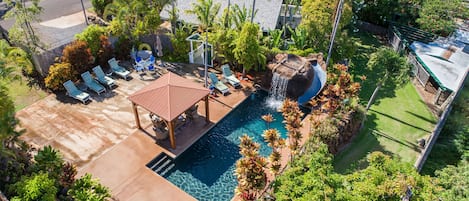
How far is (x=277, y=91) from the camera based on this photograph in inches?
845

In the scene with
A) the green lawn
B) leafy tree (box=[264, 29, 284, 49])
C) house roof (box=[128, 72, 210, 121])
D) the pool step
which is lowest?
the pool step

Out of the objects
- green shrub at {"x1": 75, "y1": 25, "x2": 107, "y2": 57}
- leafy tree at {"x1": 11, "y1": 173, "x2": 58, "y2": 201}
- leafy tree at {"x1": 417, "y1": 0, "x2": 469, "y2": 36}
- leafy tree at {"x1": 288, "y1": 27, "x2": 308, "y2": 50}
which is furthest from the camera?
leafy tree at {"x1": 417, "y1": 0, "x2": 469, "y2": 36}

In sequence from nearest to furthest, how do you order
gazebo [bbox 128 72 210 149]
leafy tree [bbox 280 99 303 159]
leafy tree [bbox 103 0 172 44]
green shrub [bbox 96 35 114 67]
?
leafy tree [bbox 280 99 303 159], gazebo [bbox 128 72 210 149], green shrub [bbox 96 35 114 67], leafy tree [bbox 103 0 172 44]

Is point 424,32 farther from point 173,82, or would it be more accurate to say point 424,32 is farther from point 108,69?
point 108,69

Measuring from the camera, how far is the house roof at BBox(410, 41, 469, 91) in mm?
22094

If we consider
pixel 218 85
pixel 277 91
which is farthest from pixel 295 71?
pixel 218 85

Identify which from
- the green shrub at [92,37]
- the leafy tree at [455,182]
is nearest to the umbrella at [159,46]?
the green shrub at [92,37]

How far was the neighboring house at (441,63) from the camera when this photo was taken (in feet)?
72.2

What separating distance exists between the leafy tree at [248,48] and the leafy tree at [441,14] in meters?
15.7

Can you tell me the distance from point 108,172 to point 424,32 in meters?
27.6

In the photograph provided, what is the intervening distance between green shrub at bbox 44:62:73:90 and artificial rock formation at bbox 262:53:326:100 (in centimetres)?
1349

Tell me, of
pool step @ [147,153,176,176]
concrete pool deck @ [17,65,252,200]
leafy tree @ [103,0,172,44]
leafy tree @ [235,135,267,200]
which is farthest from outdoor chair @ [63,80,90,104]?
leafy tree @ [235,135,267,200]

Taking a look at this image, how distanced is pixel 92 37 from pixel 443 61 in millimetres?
26299

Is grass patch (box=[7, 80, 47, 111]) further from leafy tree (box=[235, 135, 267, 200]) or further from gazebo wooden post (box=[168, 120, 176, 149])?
leafy tree (box=[235, 135, 267, 200])
